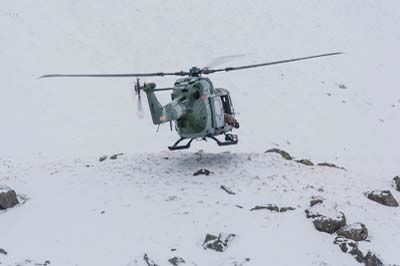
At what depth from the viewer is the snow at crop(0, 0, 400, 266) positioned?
12.9 meters

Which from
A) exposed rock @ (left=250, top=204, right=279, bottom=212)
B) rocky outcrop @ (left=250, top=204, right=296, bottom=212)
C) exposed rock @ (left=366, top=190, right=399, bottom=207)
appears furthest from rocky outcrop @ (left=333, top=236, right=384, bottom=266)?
exposed rock @ (left=366, top=190, right=399, bottom=207)

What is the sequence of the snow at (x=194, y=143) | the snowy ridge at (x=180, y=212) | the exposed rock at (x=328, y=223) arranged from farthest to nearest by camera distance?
the exposed rock at (x=328, y=223)
the snow at (x=194, y=143)
the snowy ridge at (x=180, y=212)

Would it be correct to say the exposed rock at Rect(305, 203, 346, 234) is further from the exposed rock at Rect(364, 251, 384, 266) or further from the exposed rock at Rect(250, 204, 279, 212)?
the exposed rock at Rect(364, 251, 384, 266)

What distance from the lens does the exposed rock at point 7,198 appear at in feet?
46.3

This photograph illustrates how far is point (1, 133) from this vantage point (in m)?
23.2

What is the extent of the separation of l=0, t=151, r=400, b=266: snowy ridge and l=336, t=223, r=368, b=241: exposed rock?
0.24 meters

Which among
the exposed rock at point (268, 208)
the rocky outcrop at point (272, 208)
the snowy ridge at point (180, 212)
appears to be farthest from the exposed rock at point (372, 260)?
the exposed rock at point (268, 208)

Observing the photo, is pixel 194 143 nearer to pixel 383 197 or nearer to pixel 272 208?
pixel 383 197

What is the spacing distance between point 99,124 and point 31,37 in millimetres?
8275

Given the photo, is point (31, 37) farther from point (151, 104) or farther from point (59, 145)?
point (151, 104)

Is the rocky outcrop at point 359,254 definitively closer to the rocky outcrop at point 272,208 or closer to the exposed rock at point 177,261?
the rocky outcrop at point 272,208

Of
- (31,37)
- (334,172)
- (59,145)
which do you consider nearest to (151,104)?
(334,172)

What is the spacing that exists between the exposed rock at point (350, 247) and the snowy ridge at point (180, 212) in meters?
0.18

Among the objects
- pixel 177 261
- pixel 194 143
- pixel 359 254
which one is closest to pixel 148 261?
pixel 177 261
